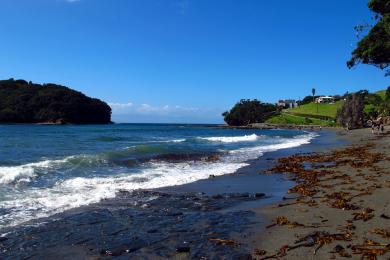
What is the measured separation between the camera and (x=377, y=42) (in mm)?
28156

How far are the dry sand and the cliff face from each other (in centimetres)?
14874

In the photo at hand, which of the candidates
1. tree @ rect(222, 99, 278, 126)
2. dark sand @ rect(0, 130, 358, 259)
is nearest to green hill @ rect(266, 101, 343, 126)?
tree @ rect(222, 99, 278, 126)

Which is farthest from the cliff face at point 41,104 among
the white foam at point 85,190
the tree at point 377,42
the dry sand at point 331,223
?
the dry sand at point 331,223

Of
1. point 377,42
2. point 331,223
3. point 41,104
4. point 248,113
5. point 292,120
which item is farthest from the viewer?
point 248,113

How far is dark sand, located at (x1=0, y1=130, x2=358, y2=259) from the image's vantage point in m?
6.77

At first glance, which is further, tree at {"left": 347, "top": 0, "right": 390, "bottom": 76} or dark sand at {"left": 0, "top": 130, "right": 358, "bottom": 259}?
tree at {"left": 347, "top": 0, "right": 390, "bottom": 76}

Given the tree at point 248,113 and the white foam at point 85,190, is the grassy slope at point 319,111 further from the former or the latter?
the white foam at point 85,190

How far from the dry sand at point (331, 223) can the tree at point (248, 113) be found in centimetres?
14664

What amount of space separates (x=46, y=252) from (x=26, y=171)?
439 inches

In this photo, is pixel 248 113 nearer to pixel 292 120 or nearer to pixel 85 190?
pixel 292 120

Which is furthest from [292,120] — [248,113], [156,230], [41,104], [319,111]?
[156,230]

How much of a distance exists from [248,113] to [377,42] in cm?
13124

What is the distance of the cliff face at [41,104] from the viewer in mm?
149500

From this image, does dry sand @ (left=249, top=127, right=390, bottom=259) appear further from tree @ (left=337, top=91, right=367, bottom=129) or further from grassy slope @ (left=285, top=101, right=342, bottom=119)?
Result: grassy slope @ (left=285, top=101, right=342, bottom=119)
